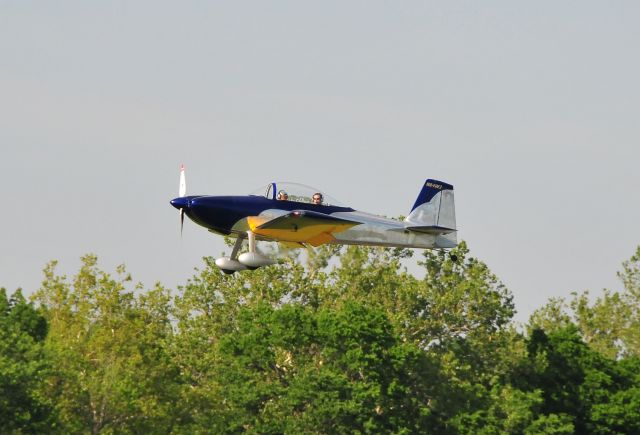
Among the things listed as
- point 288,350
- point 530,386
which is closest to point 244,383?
point 288,350

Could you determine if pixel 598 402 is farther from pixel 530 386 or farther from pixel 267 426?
pixel 267 426

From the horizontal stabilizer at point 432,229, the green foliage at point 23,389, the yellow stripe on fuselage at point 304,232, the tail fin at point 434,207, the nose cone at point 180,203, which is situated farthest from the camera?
the green foliage at point 23,389

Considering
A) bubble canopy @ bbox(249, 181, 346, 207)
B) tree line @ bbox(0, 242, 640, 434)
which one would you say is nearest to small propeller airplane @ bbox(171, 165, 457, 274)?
bubble canopy @ bbox(249, 181, 346, 207)

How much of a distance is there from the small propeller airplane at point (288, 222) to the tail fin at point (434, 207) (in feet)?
4.06

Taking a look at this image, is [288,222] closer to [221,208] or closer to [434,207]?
[221,208]

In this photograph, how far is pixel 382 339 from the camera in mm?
53781

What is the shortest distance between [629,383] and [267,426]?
16162 mm

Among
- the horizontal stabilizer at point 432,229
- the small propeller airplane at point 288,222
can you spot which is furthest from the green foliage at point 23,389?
the horizontal stabilizer at point 432,229

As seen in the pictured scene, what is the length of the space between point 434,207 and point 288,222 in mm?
6411

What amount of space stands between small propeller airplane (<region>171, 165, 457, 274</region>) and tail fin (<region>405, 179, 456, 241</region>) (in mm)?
1238

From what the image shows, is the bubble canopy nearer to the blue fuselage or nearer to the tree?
the blue fuselage

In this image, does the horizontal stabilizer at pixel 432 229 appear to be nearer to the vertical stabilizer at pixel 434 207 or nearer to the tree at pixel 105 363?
the vertical stabilizer at pixel 434 207

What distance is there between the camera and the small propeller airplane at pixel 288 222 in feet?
111

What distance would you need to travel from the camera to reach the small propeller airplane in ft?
111
